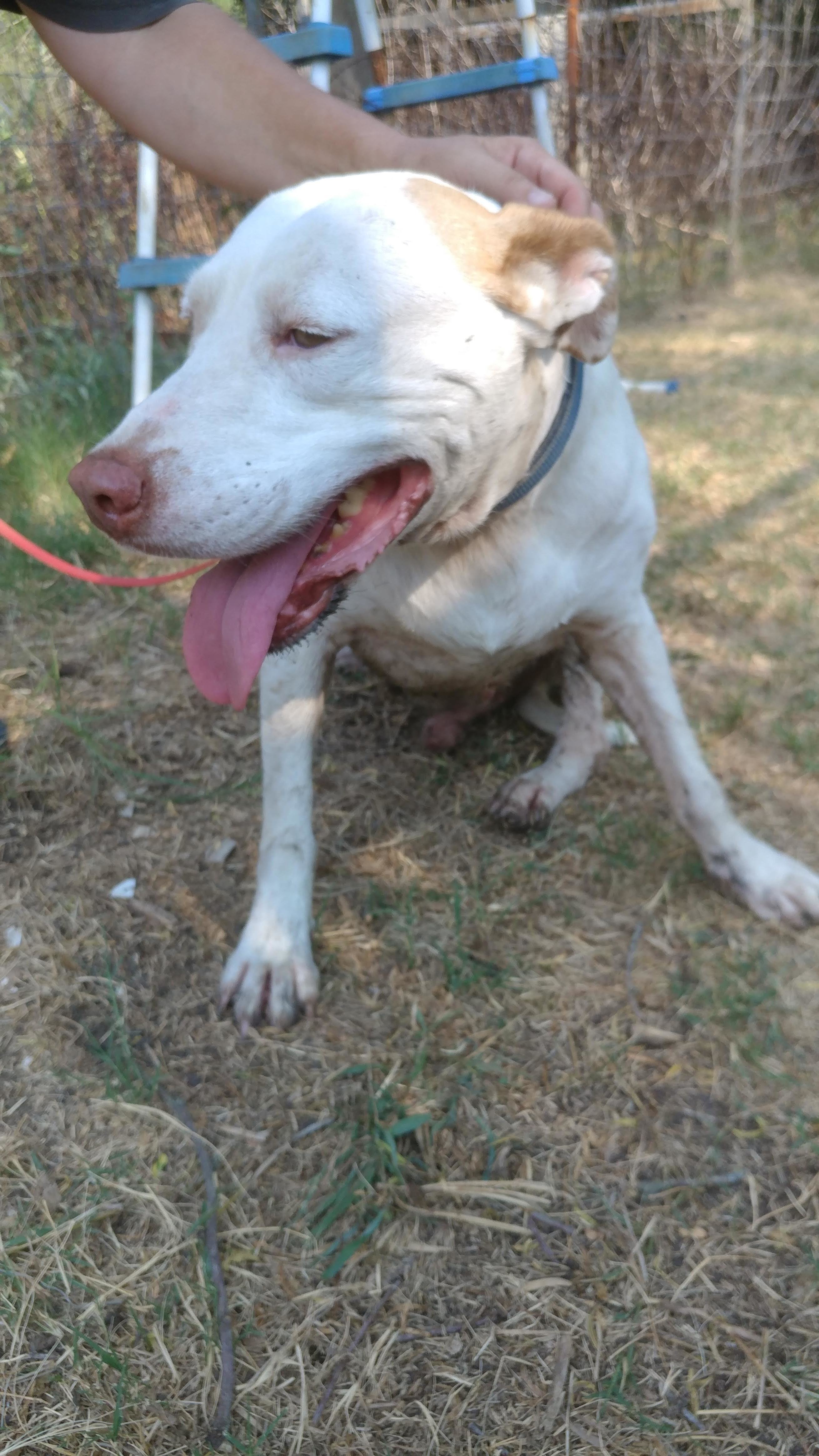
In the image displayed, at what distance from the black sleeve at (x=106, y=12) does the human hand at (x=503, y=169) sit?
58cm

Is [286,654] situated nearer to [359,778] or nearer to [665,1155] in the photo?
[359,778]

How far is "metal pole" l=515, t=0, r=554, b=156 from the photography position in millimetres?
3586

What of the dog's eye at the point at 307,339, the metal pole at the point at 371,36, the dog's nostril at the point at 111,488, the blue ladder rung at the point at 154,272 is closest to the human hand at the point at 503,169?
the dog's eye at the point at 307,339

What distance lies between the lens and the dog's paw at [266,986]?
1.66 metres

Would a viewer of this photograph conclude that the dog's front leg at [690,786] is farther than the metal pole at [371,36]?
No

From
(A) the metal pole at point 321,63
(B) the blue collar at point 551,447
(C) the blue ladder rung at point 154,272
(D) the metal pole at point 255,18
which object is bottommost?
(B) the blue collar at point 551,447

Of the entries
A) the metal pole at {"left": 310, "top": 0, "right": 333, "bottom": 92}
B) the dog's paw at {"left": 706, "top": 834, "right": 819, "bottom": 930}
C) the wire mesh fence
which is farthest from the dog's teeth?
the wire mesh fence

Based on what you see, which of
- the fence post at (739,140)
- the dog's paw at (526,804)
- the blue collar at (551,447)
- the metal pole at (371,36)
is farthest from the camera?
the fence post at (739,140)

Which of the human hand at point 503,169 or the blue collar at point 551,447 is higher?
the human hand at point 503,169

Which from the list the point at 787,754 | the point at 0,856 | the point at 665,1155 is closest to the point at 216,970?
the point at 0,856

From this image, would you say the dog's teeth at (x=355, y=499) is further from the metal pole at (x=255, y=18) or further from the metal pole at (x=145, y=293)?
the metal pole at (x=255, y=18)

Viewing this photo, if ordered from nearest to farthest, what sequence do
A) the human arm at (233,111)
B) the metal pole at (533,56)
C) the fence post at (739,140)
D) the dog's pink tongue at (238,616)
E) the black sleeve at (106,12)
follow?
the dog's pink tongue at (238,616) < the human arm at (233,111) < the black sleeve at (106,12) < the metal pole at (533,56) < the fence post at (739,140)

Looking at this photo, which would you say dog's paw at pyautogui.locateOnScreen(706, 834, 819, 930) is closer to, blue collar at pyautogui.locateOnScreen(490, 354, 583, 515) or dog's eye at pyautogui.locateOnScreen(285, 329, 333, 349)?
blue collar at pyautogui.locateOnScreen(490, 354, 583, 515)

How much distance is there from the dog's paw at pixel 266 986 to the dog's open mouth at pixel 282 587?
539 mm
